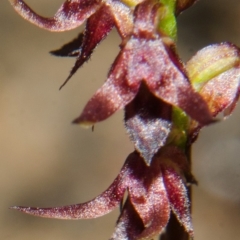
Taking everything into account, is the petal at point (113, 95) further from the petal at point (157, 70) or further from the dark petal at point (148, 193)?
the dark petal at point (148, 193)

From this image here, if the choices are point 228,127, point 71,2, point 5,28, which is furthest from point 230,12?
point 71,2

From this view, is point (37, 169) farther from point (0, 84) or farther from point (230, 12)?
point (230, 12)

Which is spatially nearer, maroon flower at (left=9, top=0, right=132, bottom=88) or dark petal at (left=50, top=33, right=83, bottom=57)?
maroon flower at (left=9, top=0, right=132, bottom=88)

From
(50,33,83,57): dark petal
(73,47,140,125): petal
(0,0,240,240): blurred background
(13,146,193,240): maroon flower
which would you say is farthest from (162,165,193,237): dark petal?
(0,0,240,240): blurred background

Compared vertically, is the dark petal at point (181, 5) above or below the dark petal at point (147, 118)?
above

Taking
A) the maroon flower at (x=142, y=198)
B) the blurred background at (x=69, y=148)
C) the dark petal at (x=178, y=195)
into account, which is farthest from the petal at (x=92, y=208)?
the blurred background at (x=69, y=148)

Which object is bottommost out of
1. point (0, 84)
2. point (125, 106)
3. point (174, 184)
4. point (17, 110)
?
point (174, 184)

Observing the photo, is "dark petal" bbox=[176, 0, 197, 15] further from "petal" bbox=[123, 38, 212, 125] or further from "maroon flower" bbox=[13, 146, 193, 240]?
"maroon flower" bbox=[13, 146, 193, 240]
